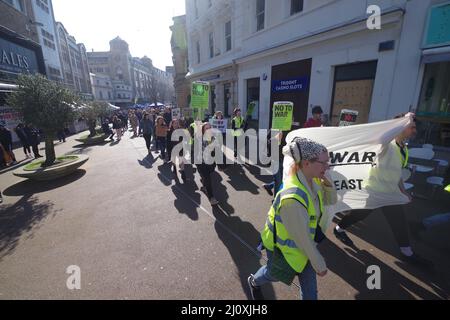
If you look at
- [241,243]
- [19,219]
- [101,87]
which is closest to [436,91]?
[241,243]

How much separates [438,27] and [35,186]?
1219 cm

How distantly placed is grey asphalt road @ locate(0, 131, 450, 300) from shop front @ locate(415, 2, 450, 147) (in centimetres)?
253

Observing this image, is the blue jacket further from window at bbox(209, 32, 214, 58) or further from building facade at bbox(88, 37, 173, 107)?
building facade at bbox(88, 37, 173, 107)

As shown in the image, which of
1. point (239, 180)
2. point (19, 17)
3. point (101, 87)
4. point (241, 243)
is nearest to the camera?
point (241, 243)

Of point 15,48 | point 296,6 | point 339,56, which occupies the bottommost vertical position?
point 339,56

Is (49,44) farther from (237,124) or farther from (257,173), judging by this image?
(257,173)

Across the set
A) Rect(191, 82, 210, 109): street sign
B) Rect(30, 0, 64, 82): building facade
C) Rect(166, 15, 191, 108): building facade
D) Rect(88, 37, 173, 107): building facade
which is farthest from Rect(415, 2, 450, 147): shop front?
Rect(88, 37, 173, 107): building facade

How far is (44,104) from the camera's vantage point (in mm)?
6992

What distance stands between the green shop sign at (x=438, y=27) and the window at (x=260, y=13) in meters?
7.94

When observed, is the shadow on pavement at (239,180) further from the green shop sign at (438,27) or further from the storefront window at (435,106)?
the green shop sign at (438,27)

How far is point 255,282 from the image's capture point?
2492mm

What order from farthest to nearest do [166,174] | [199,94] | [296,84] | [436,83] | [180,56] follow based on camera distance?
[180,56] → [296,84] → [199,94] → [166,174] → [436,83]
